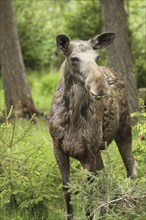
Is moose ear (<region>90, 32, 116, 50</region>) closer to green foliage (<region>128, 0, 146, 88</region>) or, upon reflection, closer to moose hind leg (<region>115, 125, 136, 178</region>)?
moose hind leg (<region>115, 125, 136, 178</region>)

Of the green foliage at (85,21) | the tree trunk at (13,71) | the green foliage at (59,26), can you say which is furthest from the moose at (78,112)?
the green foliage at (85,21)

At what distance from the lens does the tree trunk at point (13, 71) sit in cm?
1501

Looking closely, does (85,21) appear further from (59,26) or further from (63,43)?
(63,43)

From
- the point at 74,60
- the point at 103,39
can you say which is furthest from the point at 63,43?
the point at 103,39

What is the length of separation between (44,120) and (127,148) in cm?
710

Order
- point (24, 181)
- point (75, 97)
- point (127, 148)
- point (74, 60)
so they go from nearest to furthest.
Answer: point (74, 60) < point (75, 97) < point (24, 181) < point (127, 148)

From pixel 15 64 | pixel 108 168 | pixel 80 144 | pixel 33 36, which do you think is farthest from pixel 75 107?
pixel 33 36

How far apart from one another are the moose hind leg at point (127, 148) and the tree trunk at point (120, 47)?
471 cm

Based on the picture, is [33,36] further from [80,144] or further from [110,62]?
[80,144]

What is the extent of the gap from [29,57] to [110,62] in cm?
975

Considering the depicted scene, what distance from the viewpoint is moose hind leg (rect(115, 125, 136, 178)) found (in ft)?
26.8

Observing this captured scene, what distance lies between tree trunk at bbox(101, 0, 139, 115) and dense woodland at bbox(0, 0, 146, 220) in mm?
22

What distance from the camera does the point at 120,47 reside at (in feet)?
42.9

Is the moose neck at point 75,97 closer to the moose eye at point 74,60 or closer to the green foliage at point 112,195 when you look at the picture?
the moose eye at point 74,60
